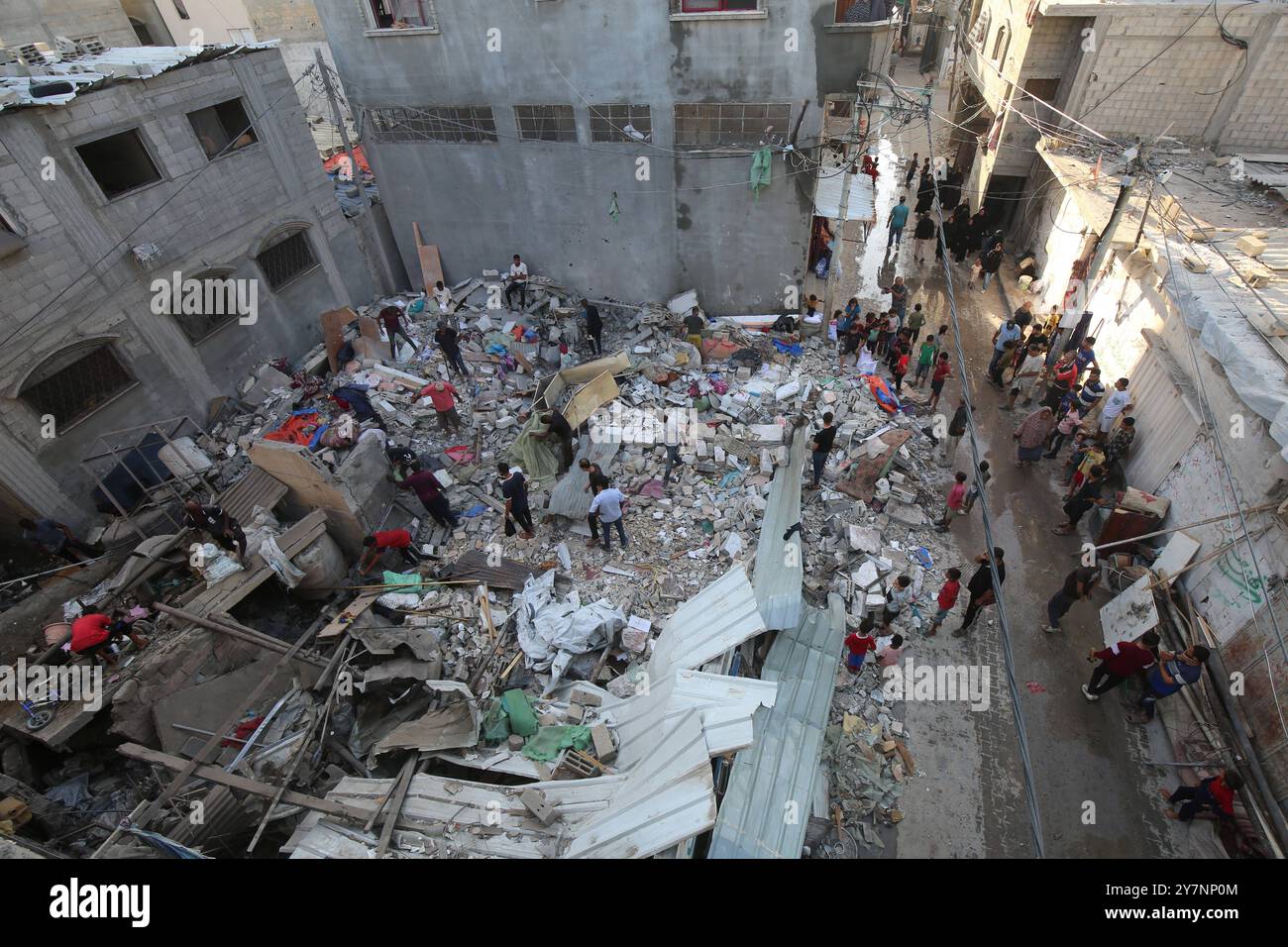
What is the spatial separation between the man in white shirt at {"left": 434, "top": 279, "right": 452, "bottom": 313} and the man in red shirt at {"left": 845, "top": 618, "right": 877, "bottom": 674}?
12.5 meters

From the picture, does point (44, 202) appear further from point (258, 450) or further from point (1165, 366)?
point (1165, 366)

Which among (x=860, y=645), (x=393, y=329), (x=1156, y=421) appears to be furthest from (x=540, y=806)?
(x=393, y=329)

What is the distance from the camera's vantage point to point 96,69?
10164 mm

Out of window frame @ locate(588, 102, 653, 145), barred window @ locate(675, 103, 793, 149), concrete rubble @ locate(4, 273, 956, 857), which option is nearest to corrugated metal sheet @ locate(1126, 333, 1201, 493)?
concrete rubble @ locate(4, 273, 956, 857)

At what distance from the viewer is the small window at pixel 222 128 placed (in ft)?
38.3

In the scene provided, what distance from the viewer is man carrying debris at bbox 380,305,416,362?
13492 mm

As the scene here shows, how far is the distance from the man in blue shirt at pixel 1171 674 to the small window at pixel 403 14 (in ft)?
52.8

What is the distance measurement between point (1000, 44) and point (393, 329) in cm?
1857

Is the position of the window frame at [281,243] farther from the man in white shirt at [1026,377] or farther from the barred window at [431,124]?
the man in white shirt at [1026,377]

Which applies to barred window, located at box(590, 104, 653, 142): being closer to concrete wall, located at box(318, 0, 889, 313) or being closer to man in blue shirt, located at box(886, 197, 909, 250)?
concrete wall, located at box(318, 0, 889, 313)

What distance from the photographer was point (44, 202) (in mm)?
9211

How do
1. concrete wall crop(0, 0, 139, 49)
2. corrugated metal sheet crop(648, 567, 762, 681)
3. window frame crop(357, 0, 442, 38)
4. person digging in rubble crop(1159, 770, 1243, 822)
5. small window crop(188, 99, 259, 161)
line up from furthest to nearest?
concrete wall crop(0, 0, 139, 49) → window frame crop(357, 0, 442, 38) → small window crop(188, 99, 259, 161) → corrugated metal sheet crop(648, 567, 762, 681) → person digging in rubble crop(1159, 770, 1243, 822)

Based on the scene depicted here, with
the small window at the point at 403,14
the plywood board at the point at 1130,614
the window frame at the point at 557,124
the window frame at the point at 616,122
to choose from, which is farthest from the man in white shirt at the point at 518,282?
the plywood board at the point at 1130,614
